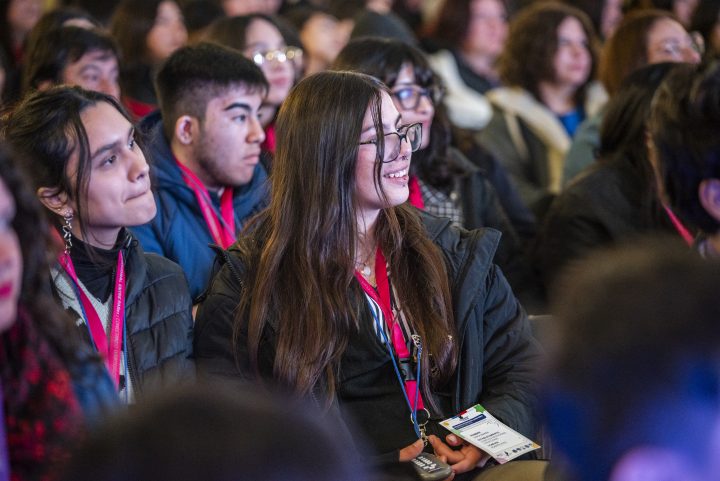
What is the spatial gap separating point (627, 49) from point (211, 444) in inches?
164

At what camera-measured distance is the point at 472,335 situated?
247 centimetres

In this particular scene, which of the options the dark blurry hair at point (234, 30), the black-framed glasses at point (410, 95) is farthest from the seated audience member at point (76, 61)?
the black-framed glasses at point (410, 95)

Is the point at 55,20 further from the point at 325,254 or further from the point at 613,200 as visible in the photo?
the point at 613,200

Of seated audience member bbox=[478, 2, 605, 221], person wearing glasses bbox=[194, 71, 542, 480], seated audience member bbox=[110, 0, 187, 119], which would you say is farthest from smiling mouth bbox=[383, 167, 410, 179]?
seated audience member bbox=[110, 0, 187, 119]

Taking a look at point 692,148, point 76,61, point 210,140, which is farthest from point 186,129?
point 692,148

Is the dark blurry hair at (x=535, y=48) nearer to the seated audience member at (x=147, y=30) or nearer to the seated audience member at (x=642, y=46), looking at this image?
the seated audience member at (x=642, y=46)

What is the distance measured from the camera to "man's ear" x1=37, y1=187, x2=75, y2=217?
2420 millimetres

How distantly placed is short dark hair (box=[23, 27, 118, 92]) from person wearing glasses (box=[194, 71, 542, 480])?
5.72 feet

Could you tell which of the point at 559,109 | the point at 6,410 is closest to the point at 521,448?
the point at 6,410

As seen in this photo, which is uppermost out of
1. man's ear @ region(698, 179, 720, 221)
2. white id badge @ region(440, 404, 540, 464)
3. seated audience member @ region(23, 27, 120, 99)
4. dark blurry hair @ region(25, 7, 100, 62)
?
dark blurry hair @ region(25, 7, 100, 62)

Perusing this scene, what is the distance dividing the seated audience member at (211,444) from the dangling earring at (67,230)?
5.19 ft

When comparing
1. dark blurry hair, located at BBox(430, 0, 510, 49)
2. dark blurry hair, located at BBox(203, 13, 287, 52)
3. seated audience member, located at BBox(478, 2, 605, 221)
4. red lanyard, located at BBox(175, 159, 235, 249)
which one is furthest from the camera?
dark blurry hair, located at BBox(430, 0, 510, 49)

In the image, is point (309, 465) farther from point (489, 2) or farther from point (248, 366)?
point (489, 2)

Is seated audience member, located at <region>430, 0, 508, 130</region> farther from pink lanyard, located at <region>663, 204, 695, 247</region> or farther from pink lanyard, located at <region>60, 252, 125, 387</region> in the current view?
pink lanyard, located at <region>60, 252, 125, 387</region>
